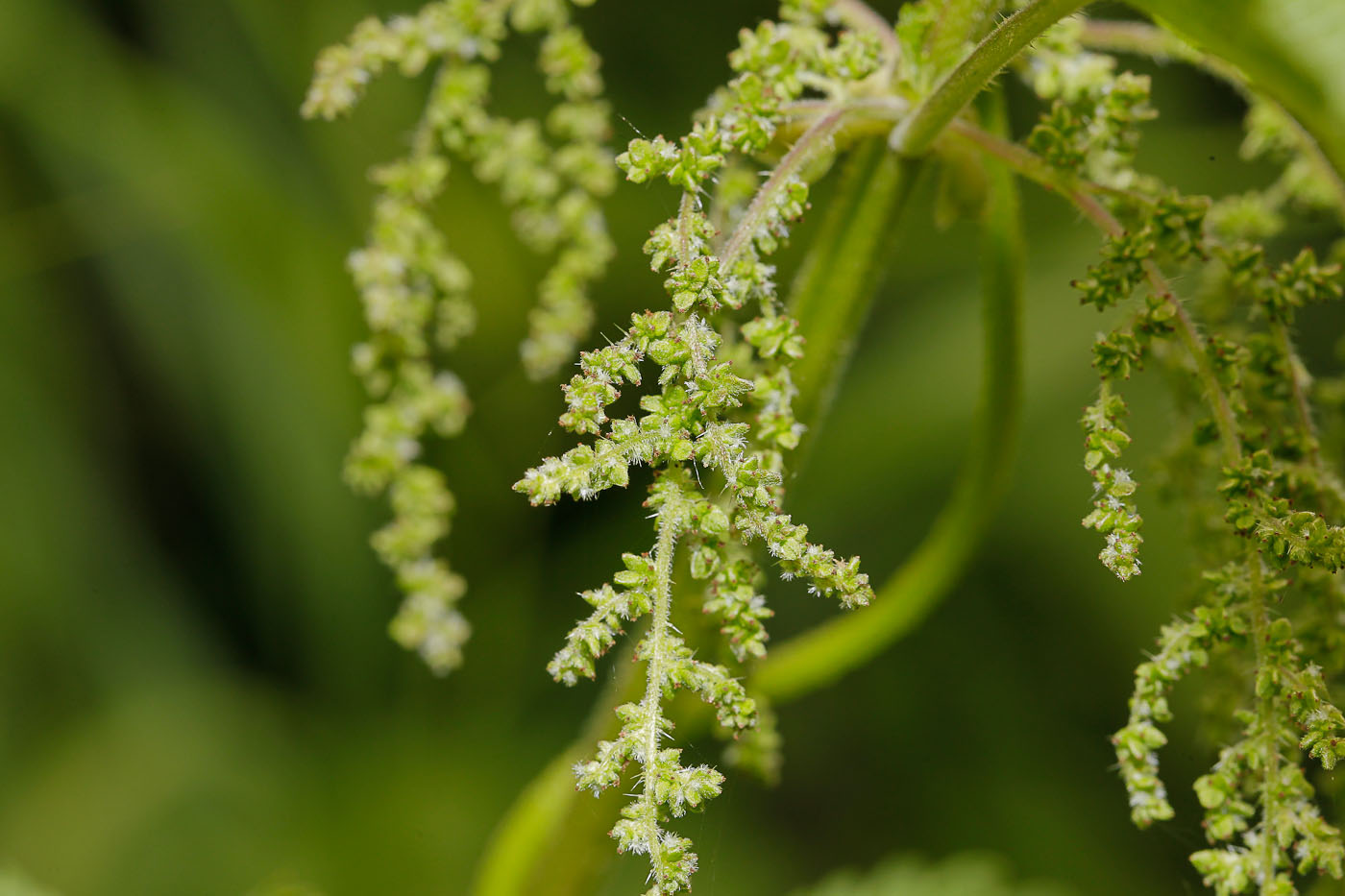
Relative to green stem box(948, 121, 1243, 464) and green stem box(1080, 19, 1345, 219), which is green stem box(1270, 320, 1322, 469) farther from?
green stem box(1080, 19, 1345, 219)

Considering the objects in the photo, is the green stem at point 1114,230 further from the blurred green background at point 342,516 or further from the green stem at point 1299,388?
the blurred green background at point 342,516

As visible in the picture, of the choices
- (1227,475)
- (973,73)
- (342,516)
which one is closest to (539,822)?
(1227,475)

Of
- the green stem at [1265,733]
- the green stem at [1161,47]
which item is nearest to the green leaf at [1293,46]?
the green stem at [1265,733]

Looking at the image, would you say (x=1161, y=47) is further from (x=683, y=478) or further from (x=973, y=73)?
(x=683, y=478)

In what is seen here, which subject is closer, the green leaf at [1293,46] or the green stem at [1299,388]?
the green leaf at [1293,46]

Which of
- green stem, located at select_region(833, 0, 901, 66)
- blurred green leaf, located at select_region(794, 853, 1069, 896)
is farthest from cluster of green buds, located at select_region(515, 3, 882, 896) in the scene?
blurred green leaf, located at select_region(794, 853, 1069, 896)

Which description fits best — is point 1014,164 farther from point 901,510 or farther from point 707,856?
point 901,510

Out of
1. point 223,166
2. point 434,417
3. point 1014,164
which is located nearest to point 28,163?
point 223,166
